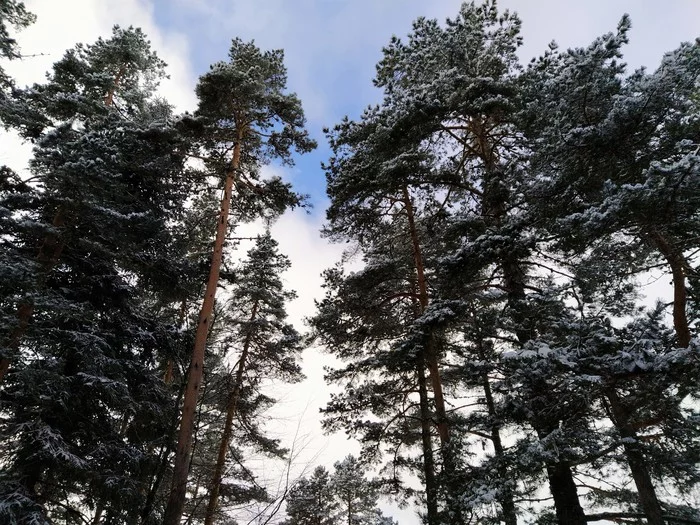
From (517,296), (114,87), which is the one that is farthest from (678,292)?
(114,87)

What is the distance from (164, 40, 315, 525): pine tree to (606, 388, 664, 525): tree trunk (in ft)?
27.5

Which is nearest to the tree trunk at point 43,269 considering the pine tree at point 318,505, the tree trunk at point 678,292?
the tree trunk at point 678,292

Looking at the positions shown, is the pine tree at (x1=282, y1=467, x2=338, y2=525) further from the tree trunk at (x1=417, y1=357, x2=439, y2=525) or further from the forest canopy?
the tree trunk at (x1=417, y1=357, x2=439, y2=525)

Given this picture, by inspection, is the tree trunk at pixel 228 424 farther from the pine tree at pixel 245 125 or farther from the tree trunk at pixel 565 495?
the tree trunk at pixel 565 495

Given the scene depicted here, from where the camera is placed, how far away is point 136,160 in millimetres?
9984

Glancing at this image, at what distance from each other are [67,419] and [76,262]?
148 inches

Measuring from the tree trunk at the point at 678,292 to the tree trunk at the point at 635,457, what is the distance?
1.19 meters

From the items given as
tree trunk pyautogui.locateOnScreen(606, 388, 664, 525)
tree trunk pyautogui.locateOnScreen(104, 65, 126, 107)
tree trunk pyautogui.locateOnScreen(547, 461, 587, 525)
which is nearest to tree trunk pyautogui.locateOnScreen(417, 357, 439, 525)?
tree trunk pyautogui.locateOnScreen(547, 461, 587, 525)

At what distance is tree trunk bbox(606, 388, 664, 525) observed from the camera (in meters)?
5.22

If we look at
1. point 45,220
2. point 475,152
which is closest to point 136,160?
point 45,220

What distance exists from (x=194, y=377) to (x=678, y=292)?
8697 millimetres

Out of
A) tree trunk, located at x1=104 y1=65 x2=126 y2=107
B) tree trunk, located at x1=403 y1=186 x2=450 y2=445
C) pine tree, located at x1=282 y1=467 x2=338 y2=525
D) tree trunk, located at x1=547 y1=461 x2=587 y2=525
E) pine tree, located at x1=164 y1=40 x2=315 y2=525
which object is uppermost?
tree trunk, located at x1=104 y1=65 x2=126 y2=107

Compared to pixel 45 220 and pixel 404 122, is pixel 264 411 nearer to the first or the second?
pixel 45 220

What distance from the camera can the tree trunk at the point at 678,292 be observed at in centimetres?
502
